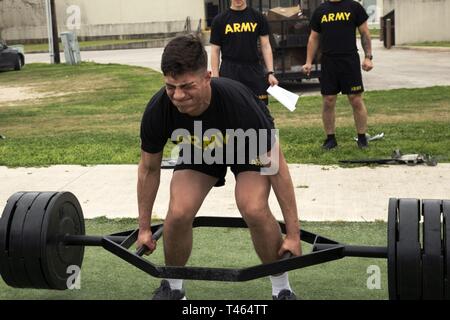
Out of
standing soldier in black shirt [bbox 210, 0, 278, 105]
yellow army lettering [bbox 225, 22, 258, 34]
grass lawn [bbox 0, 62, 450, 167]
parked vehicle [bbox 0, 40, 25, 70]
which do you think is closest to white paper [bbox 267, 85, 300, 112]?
standing soldier in black shirt [bbox 210, 0, 278, 105]

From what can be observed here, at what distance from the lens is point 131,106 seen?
43.0ft

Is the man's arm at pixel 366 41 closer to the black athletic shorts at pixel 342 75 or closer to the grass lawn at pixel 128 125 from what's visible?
the black athletic shorts at pixel 342 75

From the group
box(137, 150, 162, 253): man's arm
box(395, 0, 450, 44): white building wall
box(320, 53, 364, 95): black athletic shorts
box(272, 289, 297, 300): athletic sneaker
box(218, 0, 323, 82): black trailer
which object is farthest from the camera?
box(395, 0, 450, 44): white building wall

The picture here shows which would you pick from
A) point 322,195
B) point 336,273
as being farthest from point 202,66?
point 322,195

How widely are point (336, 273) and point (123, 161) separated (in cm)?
391

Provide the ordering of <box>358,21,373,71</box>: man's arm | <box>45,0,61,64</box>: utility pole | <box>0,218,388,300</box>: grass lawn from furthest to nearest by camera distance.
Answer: <box>45,0,61,64</box>: utility pole, <box>358,21,373,71</box>: man's arm, <box>0,218,388,300</box>: grass lawn

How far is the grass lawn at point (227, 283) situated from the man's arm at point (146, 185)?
47cm

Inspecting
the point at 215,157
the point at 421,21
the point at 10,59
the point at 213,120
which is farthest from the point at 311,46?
the point at 421,21

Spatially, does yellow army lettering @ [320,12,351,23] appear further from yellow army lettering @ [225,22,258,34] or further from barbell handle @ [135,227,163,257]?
barbell handle @ [135,227,163,257]

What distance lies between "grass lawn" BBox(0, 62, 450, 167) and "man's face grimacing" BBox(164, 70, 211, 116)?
13.7 feet

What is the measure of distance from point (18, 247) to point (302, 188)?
316 centimetres

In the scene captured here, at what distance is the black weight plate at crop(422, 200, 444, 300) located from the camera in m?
3.36

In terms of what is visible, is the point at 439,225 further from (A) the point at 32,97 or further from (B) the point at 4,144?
(A) the point at 32,97

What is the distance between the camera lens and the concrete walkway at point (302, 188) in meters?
5.86
